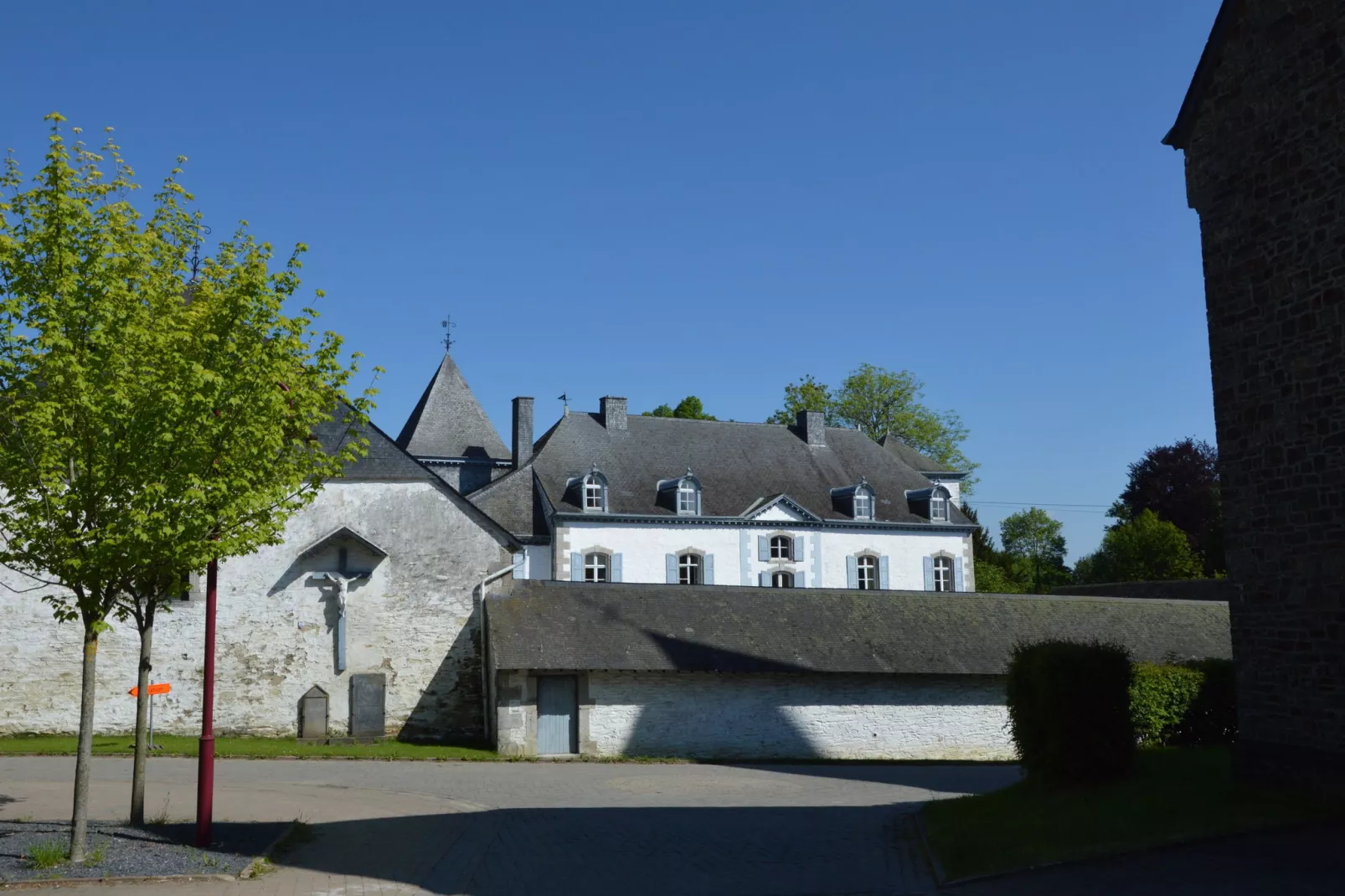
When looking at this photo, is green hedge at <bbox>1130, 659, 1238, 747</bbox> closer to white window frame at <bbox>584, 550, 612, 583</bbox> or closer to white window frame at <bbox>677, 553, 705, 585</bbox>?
white window frame at <bbox>677, 553, 705, 585</bbox>

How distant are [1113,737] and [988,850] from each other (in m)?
2.60

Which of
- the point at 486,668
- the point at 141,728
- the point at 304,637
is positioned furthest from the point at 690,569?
the point at 141,728

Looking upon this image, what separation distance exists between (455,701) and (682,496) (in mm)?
17620

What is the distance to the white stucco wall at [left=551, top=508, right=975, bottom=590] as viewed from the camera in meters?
39.3

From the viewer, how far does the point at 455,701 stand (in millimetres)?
24203

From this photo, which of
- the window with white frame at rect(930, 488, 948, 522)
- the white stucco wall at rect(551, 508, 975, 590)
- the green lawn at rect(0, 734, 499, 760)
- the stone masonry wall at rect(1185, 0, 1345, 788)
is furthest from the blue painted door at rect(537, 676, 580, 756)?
the window with white frame at rect(930, 488, 948, 522)

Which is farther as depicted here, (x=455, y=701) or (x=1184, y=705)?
(x=455, y=701)

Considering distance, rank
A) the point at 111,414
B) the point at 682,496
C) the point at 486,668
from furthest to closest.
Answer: the point at 682,496
the point at 486,668
the point at 111,414

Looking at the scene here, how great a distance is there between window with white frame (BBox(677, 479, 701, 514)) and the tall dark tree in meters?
25.6

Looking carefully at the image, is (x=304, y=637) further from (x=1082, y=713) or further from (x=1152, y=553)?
(x=1152, y=553)

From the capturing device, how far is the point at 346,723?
23.3 m

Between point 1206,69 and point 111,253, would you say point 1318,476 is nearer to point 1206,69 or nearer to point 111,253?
point 1206,69

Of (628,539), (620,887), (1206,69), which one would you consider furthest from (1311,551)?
(628,539)

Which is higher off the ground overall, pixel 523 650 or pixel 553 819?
pixel 523 650
